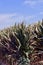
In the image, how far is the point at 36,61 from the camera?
12320mm

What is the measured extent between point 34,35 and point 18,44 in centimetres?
112

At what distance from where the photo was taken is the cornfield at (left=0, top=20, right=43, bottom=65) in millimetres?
12289

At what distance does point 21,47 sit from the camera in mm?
12602

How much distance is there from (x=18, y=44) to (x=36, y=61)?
1.30 m

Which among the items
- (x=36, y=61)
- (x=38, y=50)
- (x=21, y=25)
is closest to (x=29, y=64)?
(x=36, y=61)

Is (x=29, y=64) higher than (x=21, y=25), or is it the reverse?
(x=21, y=25)

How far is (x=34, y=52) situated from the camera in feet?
41.4

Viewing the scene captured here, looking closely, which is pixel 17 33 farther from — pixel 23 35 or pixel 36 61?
pixel 36 61

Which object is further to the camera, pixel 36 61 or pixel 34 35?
pixel 34 35

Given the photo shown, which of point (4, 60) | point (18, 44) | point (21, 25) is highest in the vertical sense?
point (21, 25)

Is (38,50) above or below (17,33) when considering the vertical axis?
below

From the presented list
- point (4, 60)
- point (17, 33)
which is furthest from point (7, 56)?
point (17, 33)

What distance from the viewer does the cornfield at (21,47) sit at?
484 inches

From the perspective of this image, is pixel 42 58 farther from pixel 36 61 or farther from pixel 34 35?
pixel 34 35
